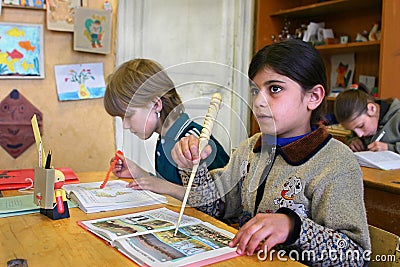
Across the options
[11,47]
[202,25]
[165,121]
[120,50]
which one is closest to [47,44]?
[11,47]

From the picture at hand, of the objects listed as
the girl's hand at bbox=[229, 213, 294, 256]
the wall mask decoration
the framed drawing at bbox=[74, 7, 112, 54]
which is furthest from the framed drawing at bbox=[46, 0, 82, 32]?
the girl's hand at bbox=[229, 213, 294, 256]

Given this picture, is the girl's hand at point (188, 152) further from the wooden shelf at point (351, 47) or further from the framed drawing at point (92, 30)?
the wooden shelf at point (351, 47)

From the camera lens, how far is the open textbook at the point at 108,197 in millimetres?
1188

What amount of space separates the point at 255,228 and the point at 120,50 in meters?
2.35

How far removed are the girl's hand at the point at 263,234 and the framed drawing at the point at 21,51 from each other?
203 centimetres

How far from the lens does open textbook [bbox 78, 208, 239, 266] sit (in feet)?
2.71

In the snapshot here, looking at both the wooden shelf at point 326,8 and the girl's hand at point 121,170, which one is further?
the wooden shelf at point 326,8

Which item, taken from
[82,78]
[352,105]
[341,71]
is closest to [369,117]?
[352,105]

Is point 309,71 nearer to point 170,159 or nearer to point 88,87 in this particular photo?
point 170,159

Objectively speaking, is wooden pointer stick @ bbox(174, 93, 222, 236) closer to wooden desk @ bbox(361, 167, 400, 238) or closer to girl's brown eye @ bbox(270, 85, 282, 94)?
girl's brown eye @ bbox(270, 85, 282, 94)

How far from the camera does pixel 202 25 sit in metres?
A: 3.50

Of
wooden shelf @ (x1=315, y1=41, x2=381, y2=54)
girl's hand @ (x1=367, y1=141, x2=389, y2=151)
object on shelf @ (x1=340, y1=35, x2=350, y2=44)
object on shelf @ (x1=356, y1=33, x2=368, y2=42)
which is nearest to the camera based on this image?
girl's hand @ (x1=367, y1=141, x2=389, y2=151)

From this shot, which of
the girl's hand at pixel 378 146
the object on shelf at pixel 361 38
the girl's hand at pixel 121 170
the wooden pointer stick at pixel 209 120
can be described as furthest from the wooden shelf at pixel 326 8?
the wooden pointer stick at pixel 209 120

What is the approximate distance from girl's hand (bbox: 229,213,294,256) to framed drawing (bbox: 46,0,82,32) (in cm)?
206
